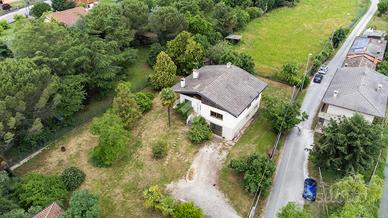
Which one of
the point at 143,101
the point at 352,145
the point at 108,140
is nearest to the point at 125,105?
the point at 143,101

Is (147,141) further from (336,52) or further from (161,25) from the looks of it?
(336,52)

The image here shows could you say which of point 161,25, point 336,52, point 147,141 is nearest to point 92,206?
point 147,141

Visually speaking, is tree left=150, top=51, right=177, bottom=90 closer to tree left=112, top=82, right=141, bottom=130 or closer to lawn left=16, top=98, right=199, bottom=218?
lawn left=16, top=98, right=199, bottom=218

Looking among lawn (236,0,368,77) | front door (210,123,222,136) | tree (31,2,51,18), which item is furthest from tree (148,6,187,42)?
tree (31,2,51,18)

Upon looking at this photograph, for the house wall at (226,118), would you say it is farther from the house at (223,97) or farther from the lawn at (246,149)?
the lawn at (246,149)

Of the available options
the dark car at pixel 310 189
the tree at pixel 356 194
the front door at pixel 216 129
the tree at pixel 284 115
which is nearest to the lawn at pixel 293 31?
the tree at pixel 284 115

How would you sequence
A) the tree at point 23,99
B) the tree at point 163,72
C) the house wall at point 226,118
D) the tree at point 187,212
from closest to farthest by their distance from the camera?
1. the tree at point 187,212
2. the tree at point 23,99
3. the house wall at point 226,118
4. the tree at point 163,72
